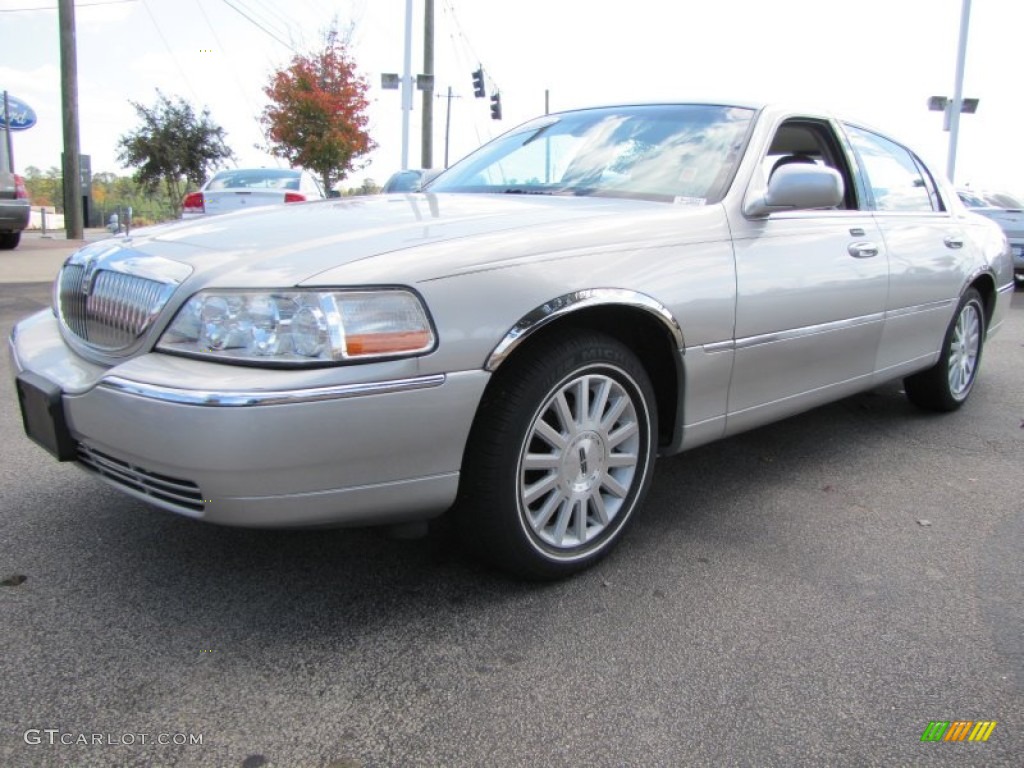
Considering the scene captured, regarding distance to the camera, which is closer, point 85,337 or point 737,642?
point 737,642

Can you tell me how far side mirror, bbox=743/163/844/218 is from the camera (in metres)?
2.94

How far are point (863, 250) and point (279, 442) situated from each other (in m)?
2.70

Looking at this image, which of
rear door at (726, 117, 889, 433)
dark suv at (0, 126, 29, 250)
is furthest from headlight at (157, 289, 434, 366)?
dark suv at (0, 126, 29, 250)

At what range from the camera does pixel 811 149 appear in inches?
154

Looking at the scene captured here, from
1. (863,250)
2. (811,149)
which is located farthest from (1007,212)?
(863,250)

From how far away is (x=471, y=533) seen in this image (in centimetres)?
247

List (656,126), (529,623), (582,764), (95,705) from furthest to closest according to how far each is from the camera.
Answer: (656,126), (529,623), (95,705), (582,764)

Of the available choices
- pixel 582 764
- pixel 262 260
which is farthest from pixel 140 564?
pixel 582 764

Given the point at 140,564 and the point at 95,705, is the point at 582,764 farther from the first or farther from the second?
the point at 140,564

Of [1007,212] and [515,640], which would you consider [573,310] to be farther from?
[1007,212]

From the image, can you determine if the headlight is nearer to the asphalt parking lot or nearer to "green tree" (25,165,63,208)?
the asphalt parking lot

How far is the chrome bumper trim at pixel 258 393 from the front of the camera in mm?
1954

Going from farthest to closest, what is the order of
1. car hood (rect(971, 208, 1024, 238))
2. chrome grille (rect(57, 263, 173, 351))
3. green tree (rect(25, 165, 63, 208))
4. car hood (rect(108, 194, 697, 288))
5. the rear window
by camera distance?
green tree (rect(25, 165, 63, 208)) → car hood (rect(971, 208, 1024, 238)) → the rear window → chrome grille (rect(57, 263, 173, 351)) → car hood (rect(108, 194, 697, 288))

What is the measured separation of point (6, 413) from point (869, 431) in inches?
176
